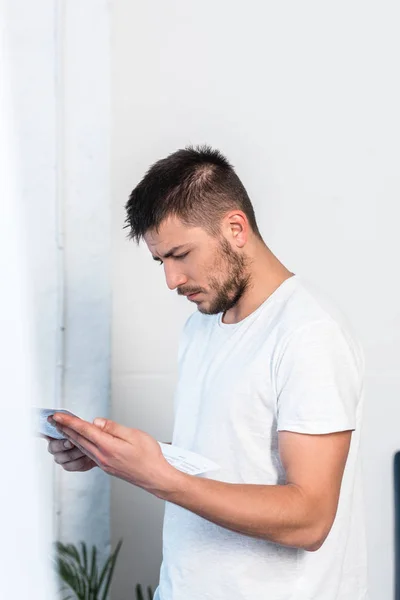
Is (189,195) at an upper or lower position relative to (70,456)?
upper

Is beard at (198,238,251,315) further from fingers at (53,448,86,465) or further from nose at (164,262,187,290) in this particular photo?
fingers at (53,448,86,465)

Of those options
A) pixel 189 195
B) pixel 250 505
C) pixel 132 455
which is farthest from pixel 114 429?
pixel 189 195

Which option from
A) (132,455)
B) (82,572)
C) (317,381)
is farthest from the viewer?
(82,572)

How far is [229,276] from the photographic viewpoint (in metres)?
1.33

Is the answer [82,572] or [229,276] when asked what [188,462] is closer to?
[229,276]

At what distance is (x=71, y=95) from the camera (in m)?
2.38

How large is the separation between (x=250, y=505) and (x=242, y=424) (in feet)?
0.61

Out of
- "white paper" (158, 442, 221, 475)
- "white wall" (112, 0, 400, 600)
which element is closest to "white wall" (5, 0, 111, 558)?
"white wall" (112, 0, 400, 600)

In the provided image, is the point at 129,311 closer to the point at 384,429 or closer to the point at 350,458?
the point at 384,429

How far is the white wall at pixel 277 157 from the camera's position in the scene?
228cm

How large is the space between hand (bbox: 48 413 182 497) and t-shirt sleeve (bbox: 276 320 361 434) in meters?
0.20

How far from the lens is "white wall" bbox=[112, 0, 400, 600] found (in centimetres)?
228

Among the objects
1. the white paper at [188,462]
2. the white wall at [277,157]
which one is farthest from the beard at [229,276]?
the white wall at [277,157]

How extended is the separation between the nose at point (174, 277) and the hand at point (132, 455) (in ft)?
1.24
